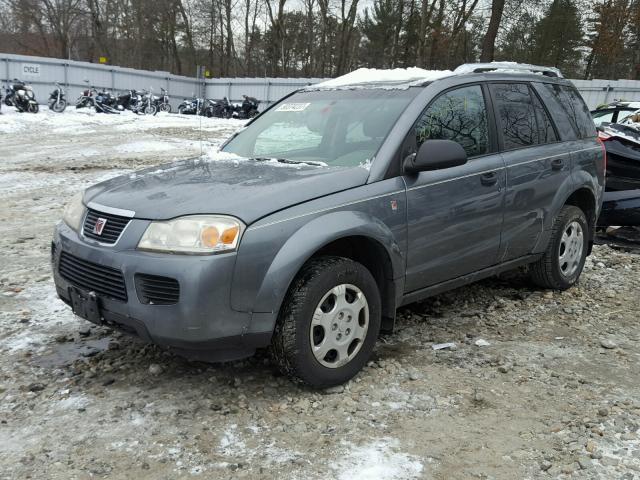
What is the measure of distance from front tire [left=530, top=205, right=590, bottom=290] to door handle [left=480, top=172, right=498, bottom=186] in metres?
1.02

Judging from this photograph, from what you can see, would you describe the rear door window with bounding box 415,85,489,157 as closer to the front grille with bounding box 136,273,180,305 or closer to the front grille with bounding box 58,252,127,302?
the front grille with bounding box 136,273,180,305

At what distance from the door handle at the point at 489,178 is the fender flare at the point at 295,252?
1.20m

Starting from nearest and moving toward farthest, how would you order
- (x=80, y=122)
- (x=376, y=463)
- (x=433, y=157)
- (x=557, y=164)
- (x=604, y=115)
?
(x=376, y=463), (x=433, y=157), (x=557, y=164), (x=604, y=115), (x=80, y=122)

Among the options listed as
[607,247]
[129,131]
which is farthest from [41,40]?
[607,247]

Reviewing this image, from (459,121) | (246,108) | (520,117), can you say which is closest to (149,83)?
(246,108)

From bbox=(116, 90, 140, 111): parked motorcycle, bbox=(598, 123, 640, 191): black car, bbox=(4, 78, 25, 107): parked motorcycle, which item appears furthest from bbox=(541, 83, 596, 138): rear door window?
bbox=(116, 90, 140, 111): parked motorcycle

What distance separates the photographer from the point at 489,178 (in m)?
4.16

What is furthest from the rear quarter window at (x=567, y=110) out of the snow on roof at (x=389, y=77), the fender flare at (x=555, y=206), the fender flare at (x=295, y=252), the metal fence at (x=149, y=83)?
the metal fence at (x=149, y=83)

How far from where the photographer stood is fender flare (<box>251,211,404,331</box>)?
2.98 m

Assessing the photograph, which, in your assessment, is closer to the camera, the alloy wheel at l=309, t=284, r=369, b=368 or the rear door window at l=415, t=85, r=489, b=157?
the alloy wheel at l=309, t=284, r=369, b=368

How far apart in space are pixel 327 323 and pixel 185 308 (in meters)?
0.82

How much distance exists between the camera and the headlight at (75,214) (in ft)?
11.3

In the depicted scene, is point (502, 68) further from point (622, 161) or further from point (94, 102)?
point (94, 102)

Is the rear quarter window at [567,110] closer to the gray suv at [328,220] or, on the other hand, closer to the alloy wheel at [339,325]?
the gray suv at [328,220]
